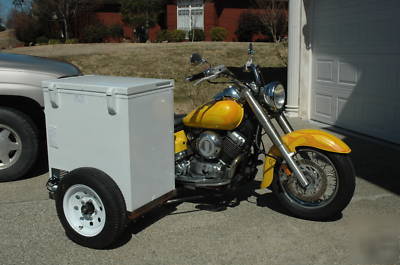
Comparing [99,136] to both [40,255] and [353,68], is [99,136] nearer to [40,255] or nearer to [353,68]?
[40,255]

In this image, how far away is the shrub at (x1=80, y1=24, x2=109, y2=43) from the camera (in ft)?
101

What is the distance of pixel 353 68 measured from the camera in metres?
7.58

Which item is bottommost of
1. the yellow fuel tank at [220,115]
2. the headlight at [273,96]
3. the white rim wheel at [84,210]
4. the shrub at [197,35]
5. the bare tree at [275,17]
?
the white rim wheel at [84,210]

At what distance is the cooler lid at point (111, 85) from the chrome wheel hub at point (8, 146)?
164cm

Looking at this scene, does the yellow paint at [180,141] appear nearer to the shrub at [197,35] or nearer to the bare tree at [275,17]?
the bare tree at [275,17]

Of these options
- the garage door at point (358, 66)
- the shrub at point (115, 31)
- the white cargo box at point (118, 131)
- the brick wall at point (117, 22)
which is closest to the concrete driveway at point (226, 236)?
the white cargo box at point (118, 131)

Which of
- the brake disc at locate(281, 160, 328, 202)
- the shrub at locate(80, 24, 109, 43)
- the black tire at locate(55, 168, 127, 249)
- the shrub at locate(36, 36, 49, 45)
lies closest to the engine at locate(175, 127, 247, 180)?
the brake disc at locate(281, 160, 328, 202)

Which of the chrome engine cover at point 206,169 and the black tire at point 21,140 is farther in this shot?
the black tire at point 21,140

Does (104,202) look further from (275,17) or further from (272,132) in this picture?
(275,17)

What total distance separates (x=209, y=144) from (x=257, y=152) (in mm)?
478

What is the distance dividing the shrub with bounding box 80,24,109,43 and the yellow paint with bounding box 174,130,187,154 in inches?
1089

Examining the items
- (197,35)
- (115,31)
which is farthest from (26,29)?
(197,35)

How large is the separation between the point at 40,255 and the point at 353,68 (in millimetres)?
5741

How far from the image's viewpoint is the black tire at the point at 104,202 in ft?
11.5
